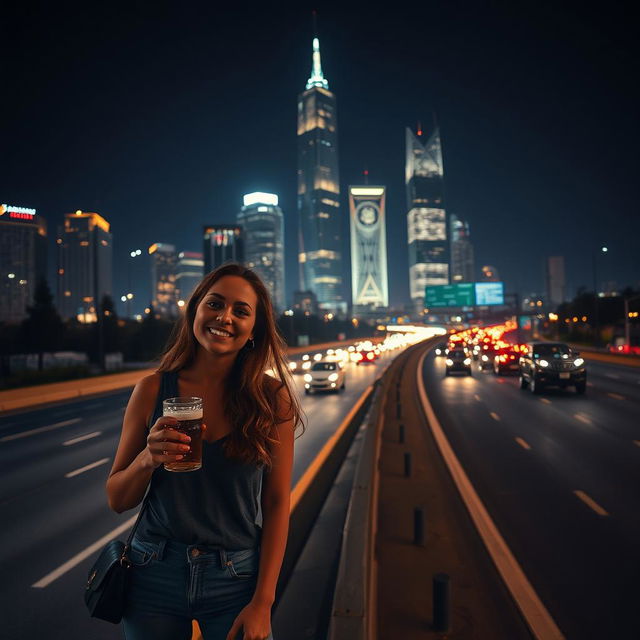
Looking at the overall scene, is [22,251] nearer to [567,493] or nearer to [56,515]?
[56,515]

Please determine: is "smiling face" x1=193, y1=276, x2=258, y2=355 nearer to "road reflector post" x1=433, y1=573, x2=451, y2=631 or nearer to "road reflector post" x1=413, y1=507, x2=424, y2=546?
"road reflector post" x1=433, y1=573, x2=451, y2=631

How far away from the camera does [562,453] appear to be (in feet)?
39.8

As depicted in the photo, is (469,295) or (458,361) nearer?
(458,361)

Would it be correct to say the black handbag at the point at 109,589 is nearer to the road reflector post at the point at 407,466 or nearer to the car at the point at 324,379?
the road reflector post at the point at 407,466

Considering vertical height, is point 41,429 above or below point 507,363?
below

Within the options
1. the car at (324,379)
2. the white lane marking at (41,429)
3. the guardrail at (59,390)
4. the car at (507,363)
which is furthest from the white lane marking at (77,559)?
the car at (507,363)

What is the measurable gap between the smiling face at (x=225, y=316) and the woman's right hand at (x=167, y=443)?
496mm

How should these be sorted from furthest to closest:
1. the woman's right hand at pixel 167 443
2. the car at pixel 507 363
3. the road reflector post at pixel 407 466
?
the car at pixel 507 363, the road reflector post at pixel 407 466, the woman's right hand at pixel 167 443

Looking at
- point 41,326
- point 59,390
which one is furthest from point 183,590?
point 41,326

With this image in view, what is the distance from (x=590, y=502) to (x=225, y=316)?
8.35 meters

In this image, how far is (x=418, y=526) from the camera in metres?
6.99

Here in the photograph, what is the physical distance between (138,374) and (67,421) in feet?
55.6

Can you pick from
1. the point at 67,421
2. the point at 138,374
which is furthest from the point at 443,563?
the point at 138,374

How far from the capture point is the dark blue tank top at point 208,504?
226 centimetres
